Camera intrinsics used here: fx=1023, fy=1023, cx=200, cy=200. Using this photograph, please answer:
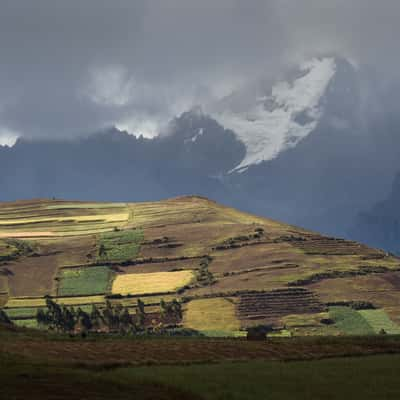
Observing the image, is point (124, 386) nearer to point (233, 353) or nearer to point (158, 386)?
point (158, 386)

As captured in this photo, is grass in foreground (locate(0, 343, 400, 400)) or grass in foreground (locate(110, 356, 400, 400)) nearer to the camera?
grass in foreground (locate(0, 343, 400, 400))

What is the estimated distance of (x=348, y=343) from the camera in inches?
4397

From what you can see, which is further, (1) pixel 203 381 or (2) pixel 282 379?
(2) pixel 282 379

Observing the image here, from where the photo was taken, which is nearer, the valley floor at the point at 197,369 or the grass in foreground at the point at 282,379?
the valley floor at the point at 197,369

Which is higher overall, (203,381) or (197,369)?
(197,369)

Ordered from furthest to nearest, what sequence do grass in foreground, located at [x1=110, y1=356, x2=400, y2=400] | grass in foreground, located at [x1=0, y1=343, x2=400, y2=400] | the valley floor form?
grass in foreground, located at [x1=110, y1=356, x2=400, y2=400] → the valley floor → grass in foreground, located at [x1=0, y1=343, x2=400, y2=400]

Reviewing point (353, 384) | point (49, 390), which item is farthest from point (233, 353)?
point (49, 390)

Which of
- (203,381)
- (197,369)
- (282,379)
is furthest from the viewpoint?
(197,369)

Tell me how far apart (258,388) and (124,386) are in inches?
376

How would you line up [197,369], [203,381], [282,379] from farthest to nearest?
[197,369] < [282,379] < [203,381]

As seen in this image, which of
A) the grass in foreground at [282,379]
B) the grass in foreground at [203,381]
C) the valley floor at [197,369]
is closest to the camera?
the grass in foreground at [203,381]

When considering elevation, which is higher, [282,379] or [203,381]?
[282,379]

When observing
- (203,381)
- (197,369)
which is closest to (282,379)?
(203,381)

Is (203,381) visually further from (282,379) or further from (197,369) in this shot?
(197,369)
